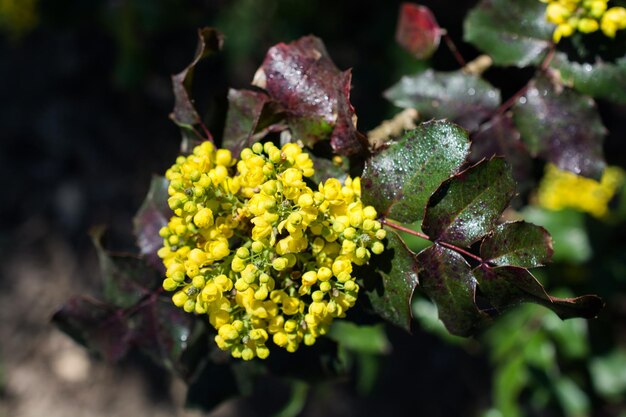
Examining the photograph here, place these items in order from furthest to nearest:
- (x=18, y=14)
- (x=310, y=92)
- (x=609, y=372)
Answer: (x=18, y=14), (x=609, y=372), (x=310, y=92)

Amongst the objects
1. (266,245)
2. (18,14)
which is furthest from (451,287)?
(18,14)

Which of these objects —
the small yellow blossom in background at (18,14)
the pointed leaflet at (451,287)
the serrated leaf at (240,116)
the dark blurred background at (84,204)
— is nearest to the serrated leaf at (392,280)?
the pointed leaflet at (451,287)

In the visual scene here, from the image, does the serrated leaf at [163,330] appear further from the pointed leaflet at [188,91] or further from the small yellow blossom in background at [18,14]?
the small yellow blossom in background at [18,14]

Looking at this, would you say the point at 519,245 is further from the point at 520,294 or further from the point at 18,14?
the point at 18,14

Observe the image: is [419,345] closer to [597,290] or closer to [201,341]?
[597,290]

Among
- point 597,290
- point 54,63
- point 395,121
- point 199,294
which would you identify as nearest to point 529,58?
point 395,121

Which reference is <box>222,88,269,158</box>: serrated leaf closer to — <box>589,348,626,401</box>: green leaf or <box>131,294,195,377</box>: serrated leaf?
<box>131,294,195,377</box>: serrated leaf

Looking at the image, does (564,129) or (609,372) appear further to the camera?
(609,372)
